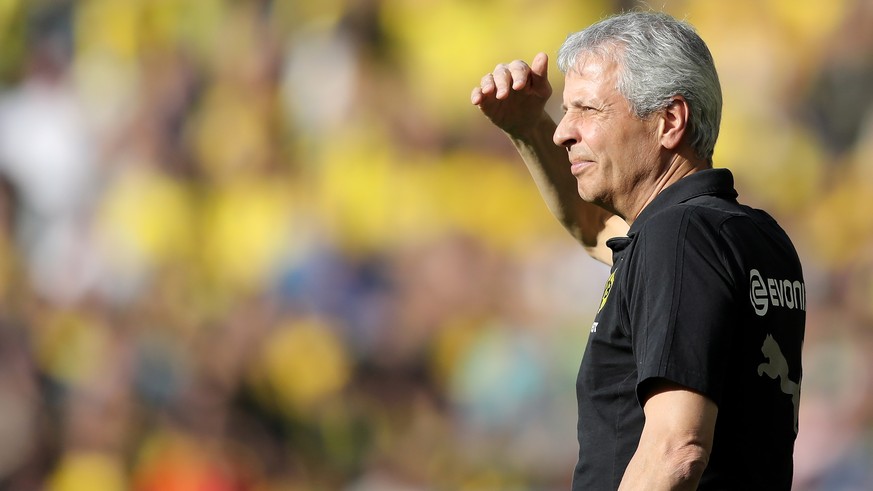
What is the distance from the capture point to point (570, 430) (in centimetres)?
365

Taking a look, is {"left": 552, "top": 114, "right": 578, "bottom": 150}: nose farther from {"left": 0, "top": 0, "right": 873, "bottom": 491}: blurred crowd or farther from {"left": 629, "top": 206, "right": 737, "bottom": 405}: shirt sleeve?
{"left": 0, "top": 0, "right": 873, "bottom": 491}: blurred crowd

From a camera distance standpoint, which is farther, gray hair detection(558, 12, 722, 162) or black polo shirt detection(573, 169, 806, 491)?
gray hair detection(558, 12, 722, 162)

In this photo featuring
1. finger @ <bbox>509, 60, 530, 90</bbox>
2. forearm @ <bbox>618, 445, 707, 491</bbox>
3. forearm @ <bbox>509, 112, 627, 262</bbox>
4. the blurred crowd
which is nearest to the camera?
forearm @ <bbox>618, 445, 707, 491</bbox>

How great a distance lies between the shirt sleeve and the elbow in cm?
7

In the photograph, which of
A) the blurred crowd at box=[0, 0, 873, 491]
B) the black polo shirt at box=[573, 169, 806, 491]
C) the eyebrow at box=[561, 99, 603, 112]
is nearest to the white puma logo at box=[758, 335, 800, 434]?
the black polo shirt at box=[573, 169, 806, 491]

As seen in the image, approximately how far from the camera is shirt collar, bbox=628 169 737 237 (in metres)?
1.61

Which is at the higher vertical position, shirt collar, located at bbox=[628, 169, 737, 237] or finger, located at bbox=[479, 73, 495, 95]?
finger, located at bbox=[479, 73, 495, 95]

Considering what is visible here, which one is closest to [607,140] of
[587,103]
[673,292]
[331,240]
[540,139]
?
[587,103]

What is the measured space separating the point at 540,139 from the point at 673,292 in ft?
3.01

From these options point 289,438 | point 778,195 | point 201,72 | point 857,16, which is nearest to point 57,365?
point 289,438

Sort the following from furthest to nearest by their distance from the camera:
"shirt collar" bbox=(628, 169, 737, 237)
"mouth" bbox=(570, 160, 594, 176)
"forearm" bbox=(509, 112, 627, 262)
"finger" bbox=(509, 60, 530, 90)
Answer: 1. "forearm" bbox=(509, 112, 627, 262)
2. "finger" bbox=(509, 60, 530, 90)
3. "mouth" bbox=(570, 160, 594, 176)
4. "shirt collar" bbox=(628, 169, 737, 237)

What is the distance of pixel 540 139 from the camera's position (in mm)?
2279

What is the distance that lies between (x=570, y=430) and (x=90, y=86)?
2.23 metres

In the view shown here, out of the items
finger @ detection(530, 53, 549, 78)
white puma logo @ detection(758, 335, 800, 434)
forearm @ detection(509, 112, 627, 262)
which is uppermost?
→ finger @ detection(530, 53, 549, 78)
